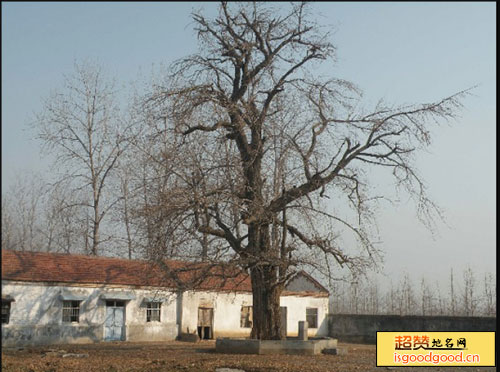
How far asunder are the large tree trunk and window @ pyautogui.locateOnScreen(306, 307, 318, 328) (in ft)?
59.6

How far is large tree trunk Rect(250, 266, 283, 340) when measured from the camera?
23.6 metres

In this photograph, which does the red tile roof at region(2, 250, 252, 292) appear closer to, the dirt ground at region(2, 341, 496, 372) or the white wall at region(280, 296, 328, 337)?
the dirt ground at region(2, 341, 496, 372)

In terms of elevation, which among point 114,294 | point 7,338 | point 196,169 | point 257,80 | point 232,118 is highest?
point 257,80

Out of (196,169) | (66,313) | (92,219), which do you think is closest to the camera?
(196,169)

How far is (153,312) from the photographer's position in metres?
34.2

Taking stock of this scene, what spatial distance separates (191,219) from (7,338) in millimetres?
11724

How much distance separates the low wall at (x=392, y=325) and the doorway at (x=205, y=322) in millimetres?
8323

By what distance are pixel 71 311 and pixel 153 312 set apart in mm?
4725

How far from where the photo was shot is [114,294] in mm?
32688

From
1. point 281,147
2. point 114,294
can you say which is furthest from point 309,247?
point 114,294

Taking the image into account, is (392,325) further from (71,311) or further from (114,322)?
(71,311)

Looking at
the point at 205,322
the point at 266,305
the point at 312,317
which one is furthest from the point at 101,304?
the point at 312,317

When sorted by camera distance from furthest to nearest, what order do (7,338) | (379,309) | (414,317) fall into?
1. (379,309)
2. (414,317)
3. (7,338)

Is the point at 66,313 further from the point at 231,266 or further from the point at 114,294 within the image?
the point at 231,266
